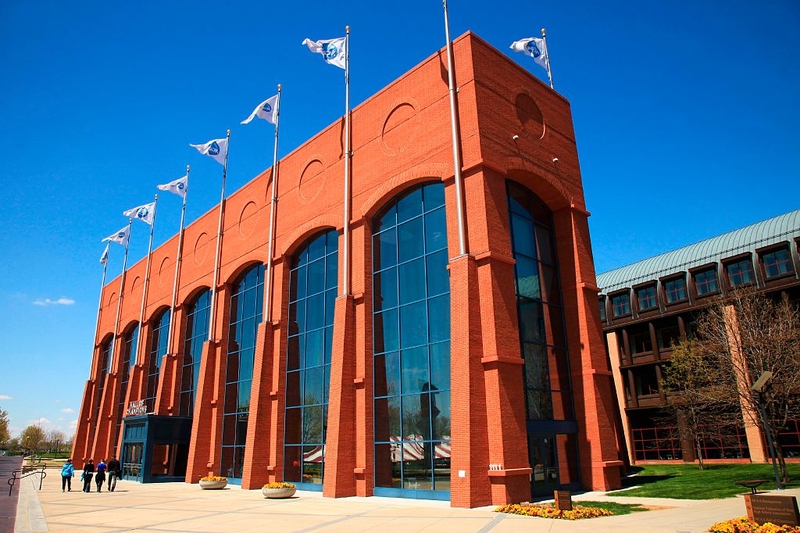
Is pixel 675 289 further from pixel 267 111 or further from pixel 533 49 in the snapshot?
pixel 267 111

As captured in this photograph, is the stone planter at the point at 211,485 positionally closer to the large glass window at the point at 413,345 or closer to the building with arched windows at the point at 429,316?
the building with arched windows at the point at 429,316

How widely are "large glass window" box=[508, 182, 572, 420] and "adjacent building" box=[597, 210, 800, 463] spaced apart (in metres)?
17.7

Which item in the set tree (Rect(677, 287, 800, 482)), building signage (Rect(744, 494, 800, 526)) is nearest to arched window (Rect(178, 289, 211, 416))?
tree (Rect(677, 287, 800, 482))

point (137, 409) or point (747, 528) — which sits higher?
point (137, 409)

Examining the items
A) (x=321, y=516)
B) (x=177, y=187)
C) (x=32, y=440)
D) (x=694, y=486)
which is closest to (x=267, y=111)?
(x=177, y=187)

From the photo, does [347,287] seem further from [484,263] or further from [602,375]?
[602,375]

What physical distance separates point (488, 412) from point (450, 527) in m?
5.54

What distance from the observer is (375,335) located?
24375 millimetres

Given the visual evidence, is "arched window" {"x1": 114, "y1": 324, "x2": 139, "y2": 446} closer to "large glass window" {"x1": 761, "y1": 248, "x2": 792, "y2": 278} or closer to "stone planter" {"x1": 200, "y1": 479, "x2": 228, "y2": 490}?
"stone planter" {"x1": 200, "y1": 479, "x2": 228, "y2": 490}

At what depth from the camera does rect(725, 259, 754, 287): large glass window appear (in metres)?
40.6

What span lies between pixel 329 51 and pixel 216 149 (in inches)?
505

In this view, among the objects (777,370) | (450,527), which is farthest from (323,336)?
(777,370)

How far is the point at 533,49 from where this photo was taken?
2628 centimetres

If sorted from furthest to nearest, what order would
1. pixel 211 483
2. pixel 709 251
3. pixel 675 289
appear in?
pixel 675 289
pixel 709 251
pixel 211 483
